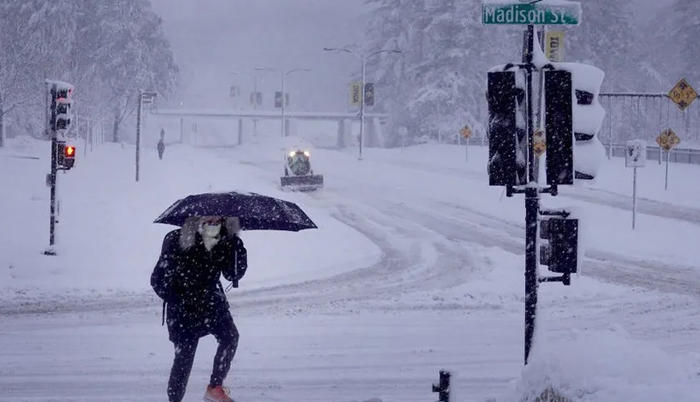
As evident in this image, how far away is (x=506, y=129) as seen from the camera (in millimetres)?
6496

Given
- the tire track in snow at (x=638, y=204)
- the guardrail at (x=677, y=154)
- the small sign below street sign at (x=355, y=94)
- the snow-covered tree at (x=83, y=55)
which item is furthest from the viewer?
the small sign below street sign at (x=355, y=94)

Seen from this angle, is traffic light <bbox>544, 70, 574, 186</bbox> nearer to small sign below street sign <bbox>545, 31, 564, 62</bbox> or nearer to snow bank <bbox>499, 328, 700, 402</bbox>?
snow bank <bbox>499, 328, 700, 402</bbox>

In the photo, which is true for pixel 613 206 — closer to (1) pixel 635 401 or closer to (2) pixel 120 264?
(2) pixel 120 264

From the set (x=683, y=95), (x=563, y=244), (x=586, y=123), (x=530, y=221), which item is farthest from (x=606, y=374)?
(x=683, y=95)

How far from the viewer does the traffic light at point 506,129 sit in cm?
650

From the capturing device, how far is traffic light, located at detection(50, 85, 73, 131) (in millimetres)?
14891

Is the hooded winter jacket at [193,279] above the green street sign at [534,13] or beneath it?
beneath

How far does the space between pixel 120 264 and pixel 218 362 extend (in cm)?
914

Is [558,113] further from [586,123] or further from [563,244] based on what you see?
[563,244]

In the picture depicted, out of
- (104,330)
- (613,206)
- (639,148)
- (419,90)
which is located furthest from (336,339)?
(419,90)

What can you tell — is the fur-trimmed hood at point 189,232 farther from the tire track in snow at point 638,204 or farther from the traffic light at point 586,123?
the tire track in snow at point 638,204

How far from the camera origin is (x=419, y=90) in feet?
227

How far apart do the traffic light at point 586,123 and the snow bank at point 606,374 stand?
1.58 meters

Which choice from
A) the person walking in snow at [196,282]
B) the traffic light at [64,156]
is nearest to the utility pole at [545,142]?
the person walking in snow at [196,282]
